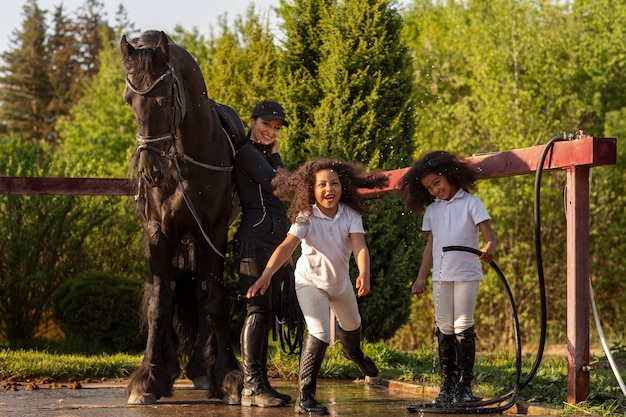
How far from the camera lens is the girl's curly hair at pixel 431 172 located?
603 cm

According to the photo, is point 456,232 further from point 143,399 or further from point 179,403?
point 143,399

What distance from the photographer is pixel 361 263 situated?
570cm

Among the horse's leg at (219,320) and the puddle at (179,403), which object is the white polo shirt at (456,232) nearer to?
the puddle at (179,403)

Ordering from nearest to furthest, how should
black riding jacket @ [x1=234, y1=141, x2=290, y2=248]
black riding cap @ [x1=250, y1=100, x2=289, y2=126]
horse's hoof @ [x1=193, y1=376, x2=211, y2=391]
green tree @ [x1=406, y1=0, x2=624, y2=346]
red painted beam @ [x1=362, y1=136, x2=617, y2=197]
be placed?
red painted beam @ [x1=362, y1=136, x2=617, y2=197] → black riding jacket @ [x1=234, y1=141, x2=290, y2=248] → black riding cap @ [x1=250, y1=100, x2=289, y2=126] → horse's hoof @ [x1=193, y1=376, x2=211, y2=391] → green tree @ [x1=406, y1=0, x2=624, y2=346]

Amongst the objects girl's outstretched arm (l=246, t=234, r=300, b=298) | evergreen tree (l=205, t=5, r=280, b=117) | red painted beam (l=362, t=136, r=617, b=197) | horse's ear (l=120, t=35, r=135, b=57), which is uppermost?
evergreen tree (l=205, t=5, r=280, b=117)

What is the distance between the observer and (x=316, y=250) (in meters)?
5.89

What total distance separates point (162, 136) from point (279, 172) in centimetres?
84

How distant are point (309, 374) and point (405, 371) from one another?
213 centimetres

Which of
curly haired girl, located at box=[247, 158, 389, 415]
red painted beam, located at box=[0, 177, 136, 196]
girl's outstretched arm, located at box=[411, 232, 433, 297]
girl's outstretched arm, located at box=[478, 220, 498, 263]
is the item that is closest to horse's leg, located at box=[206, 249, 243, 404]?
curly haired girl, located at box=[247, 158, 389, 415]

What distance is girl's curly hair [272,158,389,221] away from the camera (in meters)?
5.94

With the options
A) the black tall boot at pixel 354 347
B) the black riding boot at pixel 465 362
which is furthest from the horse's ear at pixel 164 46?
the black riding boot at pixel 465 362

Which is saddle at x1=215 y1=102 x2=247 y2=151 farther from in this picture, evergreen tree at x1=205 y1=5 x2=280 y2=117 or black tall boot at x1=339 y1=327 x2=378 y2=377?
evergreen tree at x1=205 y1=5 x2=280 y2=117

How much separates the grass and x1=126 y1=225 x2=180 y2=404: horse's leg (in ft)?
5.25

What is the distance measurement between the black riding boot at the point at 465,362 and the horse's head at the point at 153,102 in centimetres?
203
